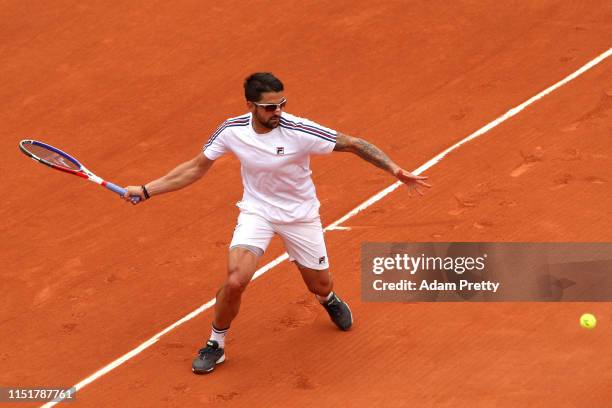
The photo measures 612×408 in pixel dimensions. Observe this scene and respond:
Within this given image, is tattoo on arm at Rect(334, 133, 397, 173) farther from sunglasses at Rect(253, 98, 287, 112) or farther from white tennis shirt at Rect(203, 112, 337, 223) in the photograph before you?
sunglasses at Rect(253, 98, 287, 112)

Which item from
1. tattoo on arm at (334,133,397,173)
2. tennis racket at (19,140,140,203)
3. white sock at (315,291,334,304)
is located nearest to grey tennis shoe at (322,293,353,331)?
white sock at (315,291,334,304)

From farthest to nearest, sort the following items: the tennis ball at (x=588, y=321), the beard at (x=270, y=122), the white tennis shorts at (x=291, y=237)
→ the tennis ball at (x=588, y=321), the white tennis shorts at (x=291, y=237), the beard at (x=270, y=122)

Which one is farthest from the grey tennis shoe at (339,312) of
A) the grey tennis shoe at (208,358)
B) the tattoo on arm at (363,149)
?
the tattoo on arm at (363,149)

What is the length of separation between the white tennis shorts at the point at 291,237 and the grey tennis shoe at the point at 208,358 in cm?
96

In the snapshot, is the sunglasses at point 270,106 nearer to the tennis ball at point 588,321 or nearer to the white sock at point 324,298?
the white sock at point 324,298

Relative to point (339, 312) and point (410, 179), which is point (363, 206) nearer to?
point (339, 312)

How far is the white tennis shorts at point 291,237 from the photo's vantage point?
10.0m

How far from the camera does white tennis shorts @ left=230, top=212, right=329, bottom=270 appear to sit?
32.9 feet

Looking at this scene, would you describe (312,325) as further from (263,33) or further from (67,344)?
(263,33)

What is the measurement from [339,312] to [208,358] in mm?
1260

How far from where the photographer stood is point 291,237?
33.4ft

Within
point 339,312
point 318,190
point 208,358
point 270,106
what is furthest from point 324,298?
point 318,190

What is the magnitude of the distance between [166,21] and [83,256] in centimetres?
574

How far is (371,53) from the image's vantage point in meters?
15.8
